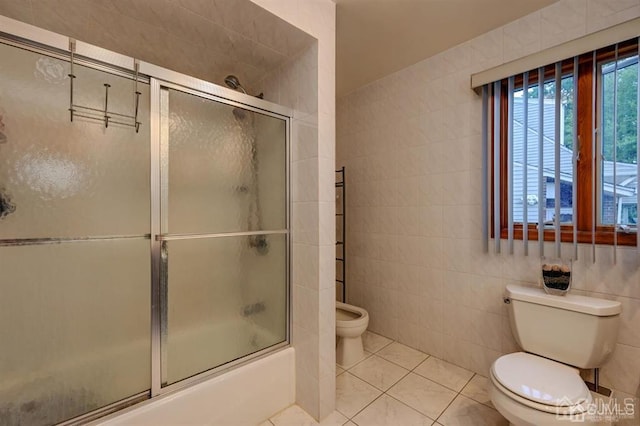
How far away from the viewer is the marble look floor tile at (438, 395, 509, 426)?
4.79ft

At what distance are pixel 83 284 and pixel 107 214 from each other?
1.00 ft

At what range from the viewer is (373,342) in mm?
2348

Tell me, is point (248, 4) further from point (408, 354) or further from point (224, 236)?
point (408, 354)

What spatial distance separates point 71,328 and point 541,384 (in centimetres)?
199

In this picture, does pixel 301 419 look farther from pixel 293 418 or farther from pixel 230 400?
pixel 230 400

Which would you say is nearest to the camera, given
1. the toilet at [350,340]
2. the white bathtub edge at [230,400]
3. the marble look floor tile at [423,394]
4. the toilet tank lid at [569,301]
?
the white bathtub edge at [230,400]

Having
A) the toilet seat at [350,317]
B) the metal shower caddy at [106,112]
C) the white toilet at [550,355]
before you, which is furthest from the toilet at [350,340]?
the metal shower caddy at [106,112]

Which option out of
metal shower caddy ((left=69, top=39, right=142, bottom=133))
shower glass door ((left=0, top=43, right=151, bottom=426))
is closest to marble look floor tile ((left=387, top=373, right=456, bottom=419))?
shower glass door ((left=0, top=43, right=151, bottom=426))

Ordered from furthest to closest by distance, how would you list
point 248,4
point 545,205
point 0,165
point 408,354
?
point 408,354
point 545,205
point 248,4
point 0,165

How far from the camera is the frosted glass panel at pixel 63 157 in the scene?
3.36ft

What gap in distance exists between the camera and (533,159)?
164 cm

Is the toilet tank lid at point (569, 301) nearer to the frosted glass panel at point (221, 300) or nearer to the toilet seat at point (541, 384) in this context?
the toilet seat at point (541, 384)

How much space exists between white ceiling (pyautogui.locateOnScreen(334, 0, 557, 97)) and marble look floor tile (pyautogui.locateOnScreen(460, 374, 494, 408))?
2.29m

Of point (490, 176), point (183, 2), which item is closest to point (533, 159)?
point (490, 176)
